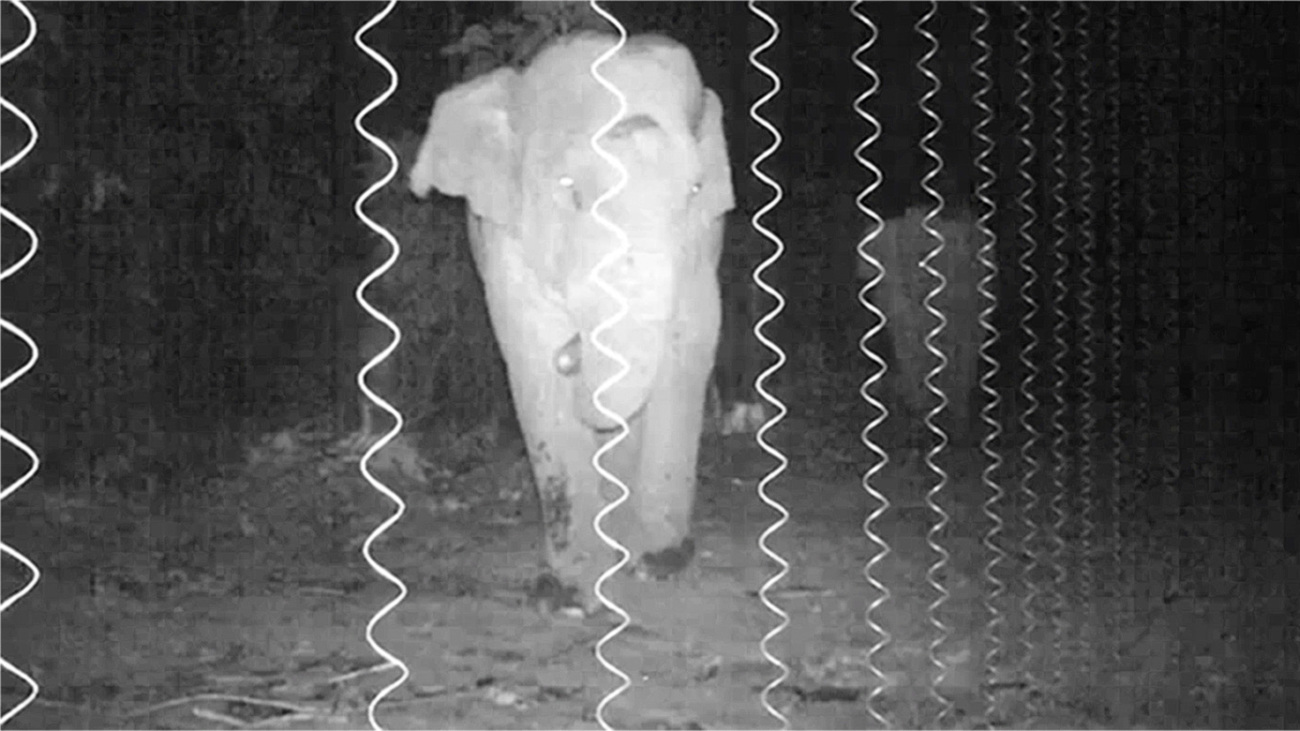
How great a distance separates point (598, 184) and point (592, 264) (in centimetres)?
9

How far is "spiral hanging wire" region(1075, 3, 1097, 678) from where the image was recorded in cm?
276

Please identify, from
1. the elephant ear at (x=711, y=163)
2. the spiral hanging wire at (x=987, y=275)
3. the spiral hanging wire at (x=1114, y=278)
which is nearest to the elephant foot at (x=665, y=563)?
the elephant ear at (x=711, y=163)

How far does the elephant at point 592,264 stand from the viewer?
1.84 meters

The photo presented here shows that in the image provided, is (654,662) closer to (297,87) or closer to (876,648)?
(876,648)

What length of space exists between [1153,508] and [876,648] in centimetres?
109

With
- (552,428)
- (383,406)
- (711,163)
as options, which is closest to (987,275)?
(711,163)

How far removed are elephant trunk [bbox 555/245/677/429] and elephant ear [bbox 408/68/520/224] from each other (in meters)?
0.16

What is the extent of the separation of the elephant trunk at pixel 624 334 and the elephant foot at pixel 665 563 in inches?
7.6

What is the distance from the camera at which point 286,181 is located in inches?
120

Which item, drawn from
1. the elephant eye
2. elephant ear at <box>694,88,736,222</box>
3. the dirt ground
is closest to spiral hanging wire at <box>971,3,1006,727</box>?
the dirt ground

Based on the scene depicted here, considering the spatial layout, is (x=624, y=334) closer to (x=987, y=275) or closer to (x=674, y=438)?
(x=674, y=438)

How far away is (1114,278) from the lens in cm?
323

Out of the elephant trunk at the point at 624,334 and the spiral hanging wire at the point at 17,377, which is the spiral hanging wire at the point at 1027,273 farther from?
the spiral hanging wire at the point at 17,377

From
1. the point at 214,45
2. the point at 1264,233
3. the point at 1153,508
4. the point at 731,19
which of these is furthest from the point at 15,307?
the point at 1264,233
